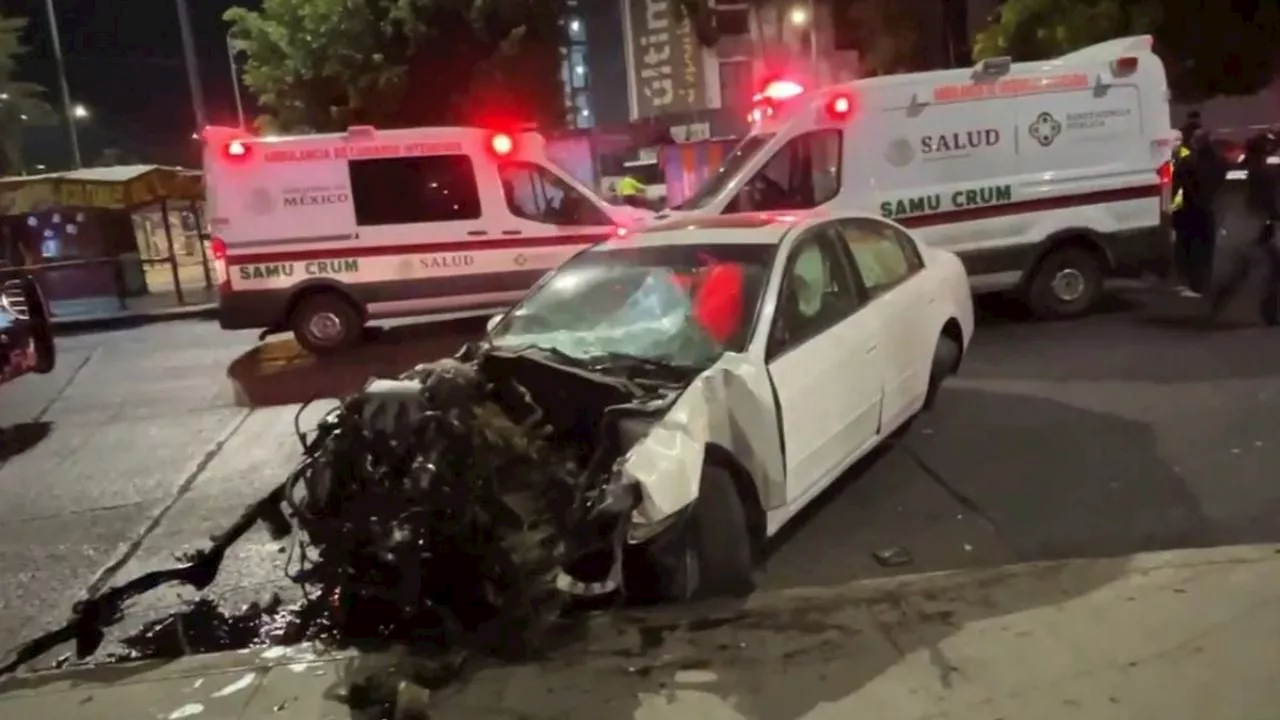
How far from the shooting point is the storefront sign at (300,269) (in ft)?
38.5

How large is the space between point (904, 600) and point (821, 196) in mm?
6046

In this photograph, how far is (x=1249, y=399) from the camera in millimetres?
7602

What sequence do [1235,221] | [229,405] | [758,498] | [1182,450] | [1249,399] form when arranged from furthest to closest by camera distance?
1. [1235,221]
2. [229,405]
3. [1249,399]
4. [1182,450]
5. [758,498]

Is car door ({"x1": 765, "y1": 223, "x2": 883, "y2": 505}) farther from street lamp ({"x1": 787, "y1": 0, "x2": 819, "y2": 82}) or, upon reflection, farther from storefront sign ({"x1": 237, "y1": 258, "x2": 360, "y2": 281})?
street lamp ({"x1": 787, "y1": 0, "x2": 819, "y2": 82})

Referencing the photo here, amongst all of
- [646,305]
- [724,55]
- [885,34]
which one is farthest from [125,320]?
[724,55]

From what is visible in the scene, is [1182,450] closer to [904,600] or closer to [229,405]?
[904,600]

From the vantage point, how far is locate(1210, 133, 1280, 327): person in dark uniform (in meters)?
9.52

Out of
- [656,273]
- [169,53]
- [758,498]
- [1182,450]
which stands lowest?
[1182,450]

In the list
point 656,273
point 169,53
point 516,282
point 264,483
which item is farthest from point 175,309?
point 169,53

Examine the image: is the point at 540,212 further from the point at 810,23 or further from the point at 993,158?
the point at 810,23

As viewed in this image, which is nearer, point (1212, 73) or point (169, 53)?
point (1212, 73)

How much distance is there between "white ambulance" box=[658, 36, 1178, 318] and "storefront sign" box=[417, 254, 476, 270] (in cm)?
260

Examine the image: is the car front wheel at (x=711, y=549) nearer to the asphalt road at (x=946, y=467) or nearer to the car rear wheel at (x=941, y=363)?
the asphalt road at (x=946, y=467)

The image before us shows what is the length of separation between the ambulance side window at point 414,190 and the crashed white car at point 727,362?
5.81 metres
